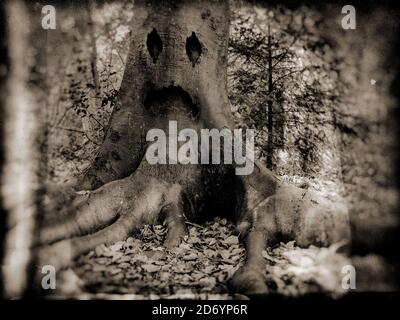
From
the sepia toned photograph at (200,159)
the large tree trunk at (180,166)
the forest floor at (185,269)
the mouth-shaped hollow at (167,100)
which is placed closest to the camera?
the forest floor at (185,269)

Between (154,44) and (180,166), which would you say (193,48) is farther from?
(180,166)

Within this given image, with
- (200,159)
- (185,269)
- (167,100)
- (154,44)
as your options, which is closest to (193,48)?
(154,44)

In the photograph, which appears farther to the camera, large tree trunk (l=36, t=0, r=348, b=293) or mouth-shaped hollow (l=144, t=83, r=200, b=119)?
mouth-shaped hollow (l=144, t=83, r=200, b=119)

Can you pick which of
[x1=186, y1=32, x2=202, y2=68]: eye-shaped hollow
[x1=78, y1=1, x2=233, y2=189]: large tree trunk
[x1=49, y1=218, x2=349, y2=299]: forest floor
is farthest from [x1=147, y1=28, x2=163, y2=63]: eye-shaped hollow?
[x1=49, y1=218, x2=349, y2=299]: forest floor

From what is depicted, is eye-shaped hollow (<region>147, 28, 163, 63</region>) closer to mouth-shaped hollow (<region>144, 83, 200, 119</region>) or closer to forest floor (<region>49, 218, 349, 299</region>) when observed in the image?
mouth-shaped hollow (<region>144, 83, 200, 119</region>)

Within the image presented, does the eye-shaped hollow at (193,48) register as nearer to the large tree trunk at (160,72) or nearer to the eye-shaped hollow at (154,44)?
the large tree trunk at (160,72)

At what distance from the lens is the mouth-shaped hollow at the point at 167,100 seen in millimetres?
3471

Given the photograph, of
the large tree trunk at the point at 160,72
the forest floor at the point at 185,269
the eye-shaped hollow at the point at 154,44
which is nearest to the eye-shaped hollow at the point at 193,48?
the large tree trunk at the point at 160,72

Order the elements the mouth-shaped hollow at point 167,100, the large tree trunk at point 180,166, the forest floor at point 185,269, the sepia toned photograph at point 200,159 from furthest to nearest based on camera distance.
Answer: the mouth-shaped hollow at point 167,100
the large tree trunk at point 180,166
the sepia toned photograph at point 200,159
the forest floor at point 185,269

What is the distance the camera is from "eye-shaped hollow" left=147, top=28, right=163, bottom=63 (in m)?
3.52

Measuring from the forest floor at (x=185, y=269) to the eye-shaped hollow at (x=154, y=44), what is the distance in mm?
1944

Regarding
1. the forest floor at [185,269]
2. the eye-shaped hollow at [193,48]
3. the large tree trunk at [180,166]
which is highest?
the eye-shaped hollow at [193,48]

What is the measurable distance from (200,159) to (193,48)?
129 centimetres

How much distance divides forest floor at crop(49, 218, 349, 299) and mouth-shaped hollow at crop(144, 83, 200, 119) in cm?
132
